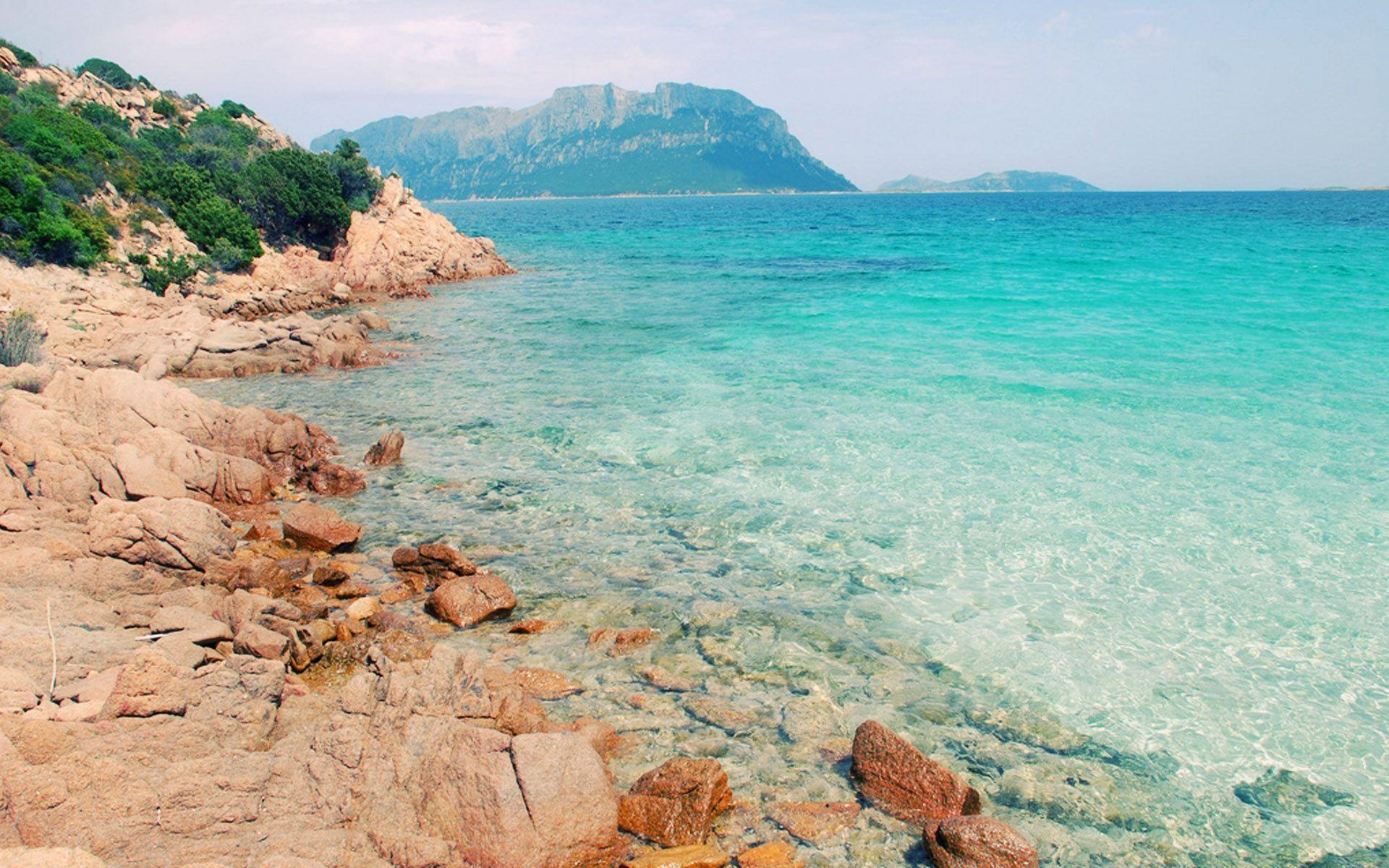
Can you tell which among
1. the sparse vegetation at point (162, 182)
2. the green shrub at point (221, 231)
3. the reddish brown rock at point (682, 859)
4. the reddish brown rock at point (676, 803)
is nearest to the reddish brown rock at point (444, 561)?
the reddish brown rock at point (676, 803)

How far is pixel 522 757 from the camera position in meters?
6.62

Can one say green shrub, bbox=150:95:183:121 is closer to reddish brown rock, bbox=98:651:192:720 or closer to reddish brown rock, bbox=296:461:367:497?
reddish brown rock, bbox=296:461:367:497

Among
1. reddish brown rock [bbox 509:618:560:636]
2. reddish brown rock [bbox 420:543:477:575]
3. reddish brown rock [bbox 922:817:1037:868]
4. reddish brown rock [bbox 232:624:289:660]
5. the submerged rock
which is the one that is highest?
reddish brown rock [bbox 232:624:289:660]

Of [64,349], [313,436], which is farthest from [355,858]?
[64,349]

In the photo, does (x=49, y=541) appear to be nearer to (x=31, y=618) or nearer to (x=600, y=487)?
(x=31, y=618)

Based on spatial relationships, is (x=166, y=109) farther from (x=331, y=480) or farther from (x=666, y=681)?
(x=666, y=681)

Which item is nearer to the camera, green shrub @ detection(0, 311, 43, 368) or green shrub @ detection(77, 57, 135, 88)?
green shrub @ detection(0, 311, 43, 368)

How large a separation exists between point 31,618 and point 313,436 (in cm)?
932

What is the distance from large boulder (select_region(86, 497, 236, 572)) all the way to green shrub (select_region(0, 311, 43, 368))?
10.1m

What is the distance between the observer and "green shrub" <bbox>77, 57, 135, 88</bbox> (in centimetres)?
5550

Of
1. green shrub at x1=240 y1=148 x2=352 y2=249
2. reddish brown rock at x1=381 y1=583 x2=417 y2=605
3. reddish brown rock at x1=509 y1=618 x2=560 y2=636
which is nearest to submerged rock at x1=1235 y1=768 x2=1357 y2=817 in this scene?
reddish brown rock at x1=509 y1=618 x2=560 y2=636

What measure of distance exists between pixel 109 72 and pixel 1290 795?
73.1 metres

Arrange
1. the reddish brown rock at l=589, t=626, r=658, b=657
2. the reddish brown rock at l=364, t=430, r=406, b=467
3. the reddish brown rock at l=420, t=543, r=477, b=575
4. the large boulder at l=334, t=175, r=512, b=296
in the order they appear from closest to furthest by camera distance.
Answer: the reddish brown rock at l=589, t=626, r=658, b=657 → the reddish brown rock at l=420, t=543, r=477, b=575 → the reddish brown rock at l=364, t=430, r=406, b=467 → the large boulder at l=334, t=175, r=512, b=296

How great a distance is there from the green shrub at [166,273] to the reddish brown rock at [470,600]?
27968 mm
